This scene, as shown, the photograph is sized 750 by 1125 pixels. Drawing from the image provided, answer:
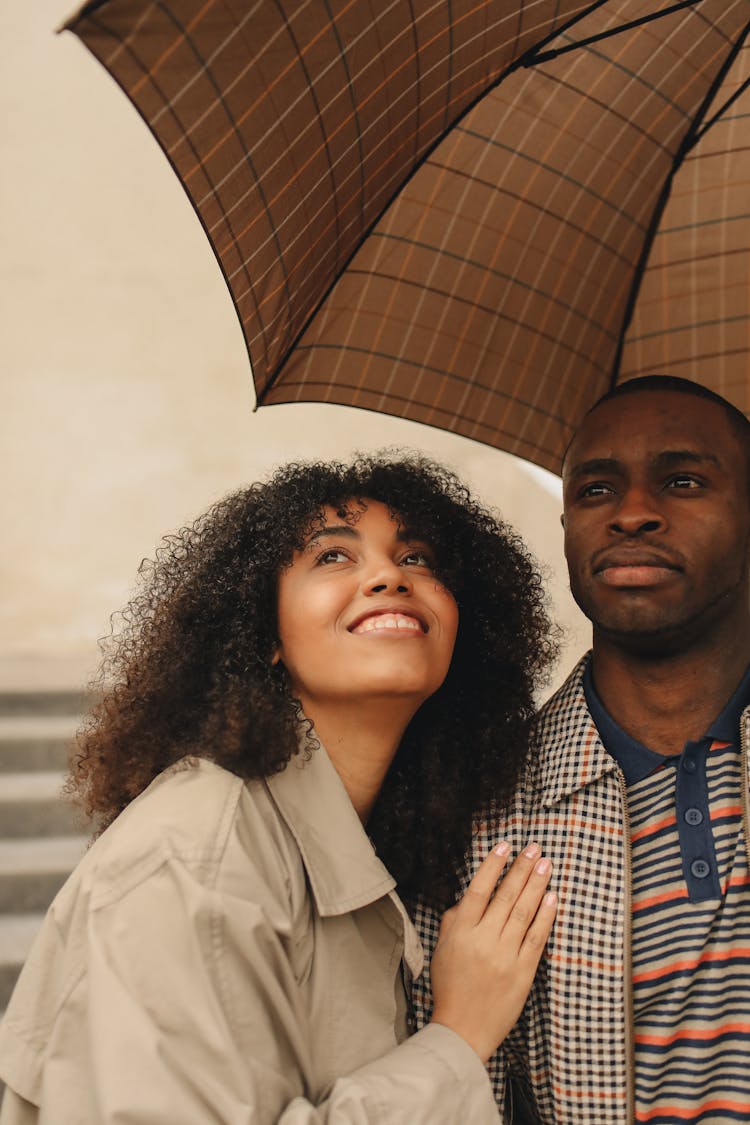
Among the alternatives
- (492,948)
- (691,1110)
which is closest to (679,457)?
(492,948)

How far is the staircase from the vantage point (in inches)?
146

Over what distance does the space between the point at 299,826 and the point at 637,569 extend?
71 cm

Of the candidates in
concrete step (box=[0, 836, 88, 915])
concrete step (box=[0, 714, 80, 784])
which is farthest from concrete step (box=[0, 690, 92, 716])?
concrete step (box=[0, 836, 88, 915])

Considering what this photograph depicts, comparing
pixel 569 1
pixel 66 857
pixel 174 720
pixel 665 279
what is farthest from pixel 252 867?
pixel 66 857

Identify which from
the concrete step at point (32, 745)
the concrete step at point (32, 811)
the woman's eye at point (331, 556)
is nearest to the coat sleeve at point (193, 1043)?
the woman's eye at point (331, 556)

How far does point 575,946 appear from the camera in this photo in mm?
1921

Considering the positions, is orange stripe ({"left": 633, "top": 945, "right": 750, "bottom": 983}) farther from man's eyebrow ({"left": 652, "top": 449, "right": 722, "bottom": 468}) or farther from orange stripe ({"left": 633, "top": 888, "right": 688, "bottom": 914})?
man's eyebrow ({"left": 652, "top": 449, "right": 722, "bottom": 468})

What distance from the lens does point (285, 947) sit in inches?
67.6

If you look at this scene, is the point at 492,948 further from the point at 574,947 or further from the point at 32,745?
the point at 32,745

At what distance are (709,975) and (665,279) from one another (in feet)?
4.54

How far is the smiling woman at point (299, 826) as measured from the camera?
155 centimetres

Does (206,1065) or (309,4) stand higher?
(309,4)

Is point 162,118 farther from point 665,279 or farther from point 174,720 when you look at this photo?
point 665,279

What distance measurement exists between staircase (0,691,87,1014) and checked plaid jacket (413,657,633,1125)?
1.83 metres
